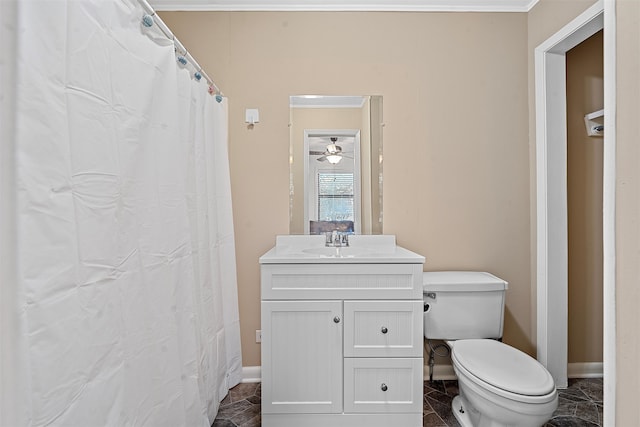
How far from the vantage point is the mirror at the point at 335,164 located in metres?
2.20

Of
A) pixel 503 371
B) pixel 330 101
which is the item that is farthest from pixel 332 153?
pixel 503 371

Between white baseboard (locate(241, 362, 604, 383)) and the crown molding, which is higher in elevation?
the crown molding

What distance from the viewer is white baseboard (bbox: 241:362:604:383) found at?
2186 millimetres

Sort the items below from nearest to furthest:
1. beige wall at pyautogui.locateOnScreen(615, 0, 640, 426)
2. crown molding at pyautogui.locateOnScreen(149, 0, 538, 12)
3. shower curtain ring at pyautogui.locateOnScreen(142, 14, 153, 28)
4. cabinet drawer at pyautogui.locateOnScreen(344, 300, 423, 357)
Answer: beige wall at pyautogui.locateOnScreen(615, 0, 640, 426) → shower curtain ring at pyautogui.locateOnScreen(142, 14, 153, 28) → cabinet drawer at pyautogui.locateOnScreen(344, 300, 423, 357) → crown molding at pyautogui.locateOnScreen(149, 0, 538, 12)

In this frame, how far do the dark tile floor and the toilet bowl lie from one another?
163 mm

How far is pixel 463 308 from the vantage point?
192 cm

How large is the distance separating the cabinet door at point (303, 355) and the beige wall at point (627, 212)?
1033 mm

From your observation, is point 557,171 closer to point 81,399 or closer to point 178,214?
point 178,214

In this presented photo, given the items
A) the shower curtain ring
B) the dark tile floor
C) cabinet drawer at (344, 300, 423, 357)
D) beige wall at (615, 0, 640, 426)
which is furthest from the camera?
the dark tile floor

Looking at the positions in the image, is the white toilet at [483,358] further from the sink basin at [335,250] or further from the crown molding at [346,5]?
the crown molding at [346,5]

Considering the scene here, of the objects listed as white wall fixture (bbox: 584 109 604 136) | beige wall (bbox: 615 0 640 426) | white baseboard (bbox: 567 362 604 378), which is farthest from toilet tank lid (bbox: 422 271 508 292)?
white wall fixture (bbox: 584 109 604 136)

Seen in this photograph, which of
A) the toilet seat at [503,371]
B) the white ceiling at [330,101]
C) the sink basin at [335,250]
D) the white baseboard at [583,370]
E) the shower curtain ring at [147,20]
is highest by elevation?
the white ceiling at [330,101]

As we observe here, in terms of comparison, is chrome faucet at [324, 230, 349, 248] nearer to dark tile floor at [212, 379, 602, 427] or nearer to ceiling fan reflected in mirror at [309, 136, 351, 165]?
ceiling fan reflected in mirror at [309, 136, 351, 165]

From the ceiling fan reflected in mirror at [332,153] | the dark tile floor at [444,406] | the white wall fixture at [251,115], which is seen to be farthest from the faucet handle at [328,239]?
the dark tile floor at [444,406]
